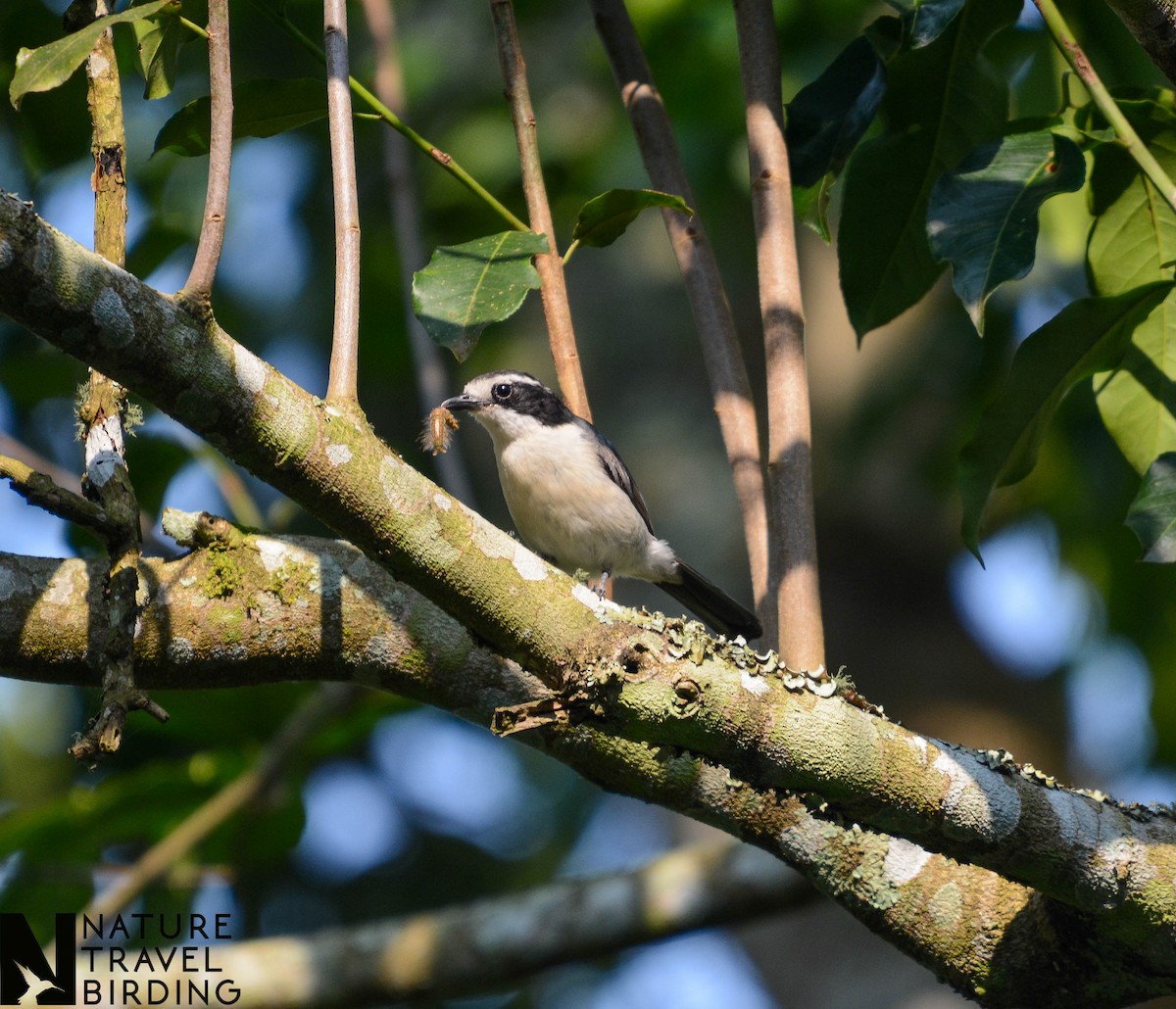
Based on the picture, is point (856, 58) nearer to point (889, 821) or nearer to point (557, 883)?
point (889, 821)

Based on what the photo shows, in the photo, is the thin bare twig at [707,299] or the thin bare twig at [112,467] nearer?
the thin bare twig at [112,467]

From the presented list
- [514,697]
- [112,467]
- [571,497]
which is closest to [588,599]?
[514,697]

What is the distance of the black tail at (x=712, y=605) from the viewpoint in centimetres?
545

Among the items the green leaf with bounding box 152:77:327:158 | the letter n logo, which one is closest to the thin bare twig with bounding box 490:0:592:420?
the green leaf with bounding box 152:77:327:158

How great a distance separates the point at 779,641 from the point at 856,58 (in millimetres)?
1541

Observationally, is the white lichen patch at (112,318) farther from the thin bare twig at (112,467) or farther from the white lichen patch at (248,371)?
the thin bare twig at (112,467)

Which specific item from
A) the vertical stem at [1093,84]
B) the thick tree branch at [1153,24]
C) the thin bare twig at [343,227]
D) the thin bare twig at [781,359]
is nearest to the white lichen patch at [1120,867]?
the thin bare twig at [781,359]

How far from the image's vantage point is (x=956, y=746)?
245 centimetres

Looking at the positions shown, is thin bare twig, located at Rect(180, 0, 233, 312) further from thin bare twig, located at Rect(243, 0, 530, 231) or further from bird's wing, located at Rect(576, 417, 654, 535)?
bird's wing, located at Rect(576, 417, 654, 535)

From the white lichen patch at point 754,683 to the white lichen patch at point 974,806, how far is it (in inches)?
14.4

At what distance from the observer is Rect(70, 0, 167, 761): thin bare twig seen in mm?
1961

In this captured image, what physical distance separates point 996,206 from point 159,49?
1.90m

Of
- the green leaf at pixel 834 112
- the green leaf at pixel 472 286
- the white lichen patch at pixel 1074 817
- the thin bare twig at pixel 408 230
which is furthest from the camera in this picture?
the thin bare twig at pixel 408 230

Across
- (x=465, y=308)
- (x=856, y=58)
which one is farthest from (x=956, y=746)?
(x=856, y=58)
